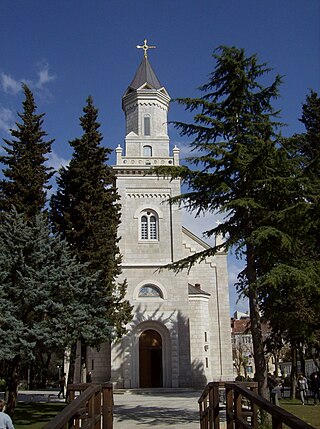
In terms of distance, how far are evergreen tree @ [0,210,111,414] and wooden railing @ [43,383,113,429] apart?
7.17m

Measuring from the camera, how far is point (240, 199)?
600 inches

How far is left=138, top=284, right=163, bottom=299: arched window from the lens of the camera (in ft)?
106

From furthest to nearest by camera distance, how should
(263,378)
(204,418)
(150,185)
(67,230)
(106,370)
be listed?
1. (150,185)
2. (106,370)
3. (67,230)
4. (263,378)
5. (204,418)

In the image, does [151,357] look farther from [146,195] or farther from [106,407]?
[106,407]

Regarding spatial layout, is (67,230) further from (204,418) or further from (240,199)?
(204,418)

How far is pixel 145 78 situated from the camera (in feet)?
123

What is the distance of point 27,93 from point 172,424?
16167 millimetres

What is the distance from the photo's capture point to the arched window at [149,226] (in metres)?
33.8

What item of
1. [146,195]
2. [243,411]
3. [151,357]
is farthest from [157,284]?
[243,411]

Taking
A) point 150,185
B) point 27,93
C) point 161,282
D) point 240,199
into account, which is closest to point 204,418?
point 240,199

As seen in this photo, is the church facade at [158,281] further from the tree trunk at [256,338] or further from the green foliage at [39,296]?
the tree trunk at [256,338]

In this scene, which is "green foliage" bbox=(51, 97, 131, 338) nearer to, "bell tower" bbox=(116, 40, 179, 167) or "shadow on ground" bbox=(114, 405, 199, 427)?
"shadow on ground" bbox=(114, 405, 199, 427)

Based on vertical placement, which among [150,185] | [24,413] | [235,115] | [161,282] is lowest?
[24,413]

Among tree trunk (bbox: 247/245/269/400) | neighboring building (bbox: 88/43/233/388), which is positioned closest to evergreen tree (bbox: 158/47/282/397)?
tree trunk (bbox: 247/245/269/400)
